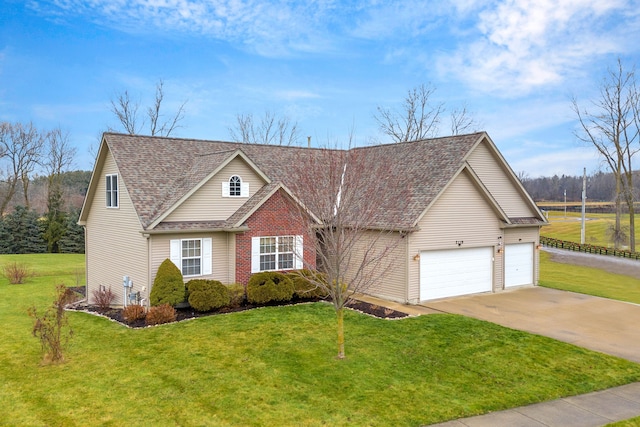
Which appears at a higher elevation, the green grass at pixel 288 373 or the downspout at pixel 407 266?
the downspout at pixel 407 266

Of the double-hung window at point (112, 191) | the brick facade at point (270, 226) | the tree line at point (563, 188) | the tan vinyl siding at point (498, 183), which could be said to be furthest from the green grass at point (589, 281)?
the tree line at point (563, 188)

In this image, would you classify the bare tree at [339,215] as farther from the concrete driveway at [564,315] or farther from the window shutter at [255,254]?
the concrete driveway at [564,315]

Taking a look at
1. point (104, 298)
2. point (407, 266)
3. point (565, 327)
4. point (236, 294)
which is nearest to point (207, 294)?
point (236, 294)

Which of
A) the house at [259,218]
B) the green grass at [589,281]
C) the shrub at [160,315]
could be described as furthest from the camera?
the green grass at [589,281]

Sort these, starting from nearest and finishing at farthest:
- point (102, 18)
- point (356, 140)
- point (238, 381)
A: point (238, 381) < point (356, 140) < point (102, 18)

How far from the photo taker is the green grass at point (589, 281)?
2308cm

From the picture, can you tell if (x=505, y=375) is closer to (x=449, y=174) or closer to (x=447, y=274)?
(x=447, y=274)

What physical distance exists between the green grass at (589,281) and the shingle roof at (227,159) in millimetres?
8736

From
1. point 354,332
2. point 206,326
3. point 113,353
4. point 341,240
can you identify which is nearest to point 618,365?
point 354,332

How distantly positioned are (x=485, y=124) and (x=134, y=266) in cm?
3429

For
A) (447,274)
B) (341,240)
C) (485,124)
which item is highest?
(485,124)

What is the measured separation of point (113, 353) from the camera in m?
12.8

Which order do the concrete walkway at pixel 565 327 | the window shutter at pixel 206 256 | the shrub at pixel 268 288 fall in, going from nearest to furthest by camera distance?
the concrete walkway at pixel 565 327 → the shrub at pixel 268 288 → the window shutter at pixel 206 256

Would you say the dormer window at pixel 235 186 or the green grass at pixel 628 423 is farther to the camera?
the dormer window at pixel 235 186
